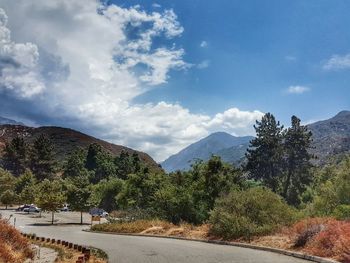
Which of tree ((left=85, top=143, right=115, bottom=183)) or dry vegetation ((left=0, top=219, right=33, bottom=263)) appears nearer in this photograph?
dry vegetation ((left=0, top=219, right=33, bottom=263))

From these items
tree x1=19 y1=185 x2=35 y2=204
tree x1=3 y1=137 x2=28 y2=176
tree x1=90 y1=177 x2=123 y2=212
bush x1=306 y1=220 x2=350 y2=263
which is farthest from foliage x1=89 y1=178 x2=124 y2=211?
bush x1=306 y1=220 x2=350 y2=263

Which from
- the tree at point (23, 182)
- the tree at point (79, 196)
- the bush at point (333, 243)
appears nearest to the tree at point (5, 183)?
the tree at point (23, 182)

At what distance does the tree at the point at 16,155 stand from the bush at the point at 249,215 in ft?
395

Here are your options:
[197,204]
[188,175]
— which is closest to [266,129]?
[188,175]

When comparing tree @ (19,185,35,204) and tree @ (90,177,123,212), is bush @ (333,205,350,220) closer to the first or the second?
tree @ (90,177,123,212)

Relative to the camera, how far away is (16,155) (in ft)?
461

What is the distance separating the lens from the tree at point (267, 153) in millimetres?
89188

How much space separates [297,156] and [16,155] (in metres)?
88.3

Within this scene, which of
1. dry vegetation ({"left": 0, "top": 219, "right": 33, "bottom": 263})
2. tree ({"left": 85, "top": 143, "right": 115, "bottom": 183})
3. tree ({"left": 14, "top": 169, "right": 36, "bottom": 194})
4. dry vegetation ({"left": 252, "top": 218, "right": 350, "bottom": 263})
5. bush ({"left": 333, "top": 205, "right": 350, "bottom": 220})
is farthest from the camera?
tree ({"left": 85, "top": 143, "right": 115, "bottom": 183})

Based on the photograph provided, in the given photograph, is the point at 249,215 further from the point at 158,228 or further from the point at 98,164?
the point at 98,164

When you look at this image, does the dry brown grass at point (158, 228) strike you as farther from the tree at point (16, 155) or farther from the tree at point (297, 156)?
the tree at point (16, 155)

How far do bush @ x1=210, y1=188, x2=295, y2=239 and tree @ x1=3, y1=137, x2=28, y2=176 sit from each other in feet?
395

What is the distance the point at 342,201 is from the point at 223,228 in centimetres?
1844

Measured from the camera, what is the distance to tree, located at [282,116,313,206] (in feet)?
290
